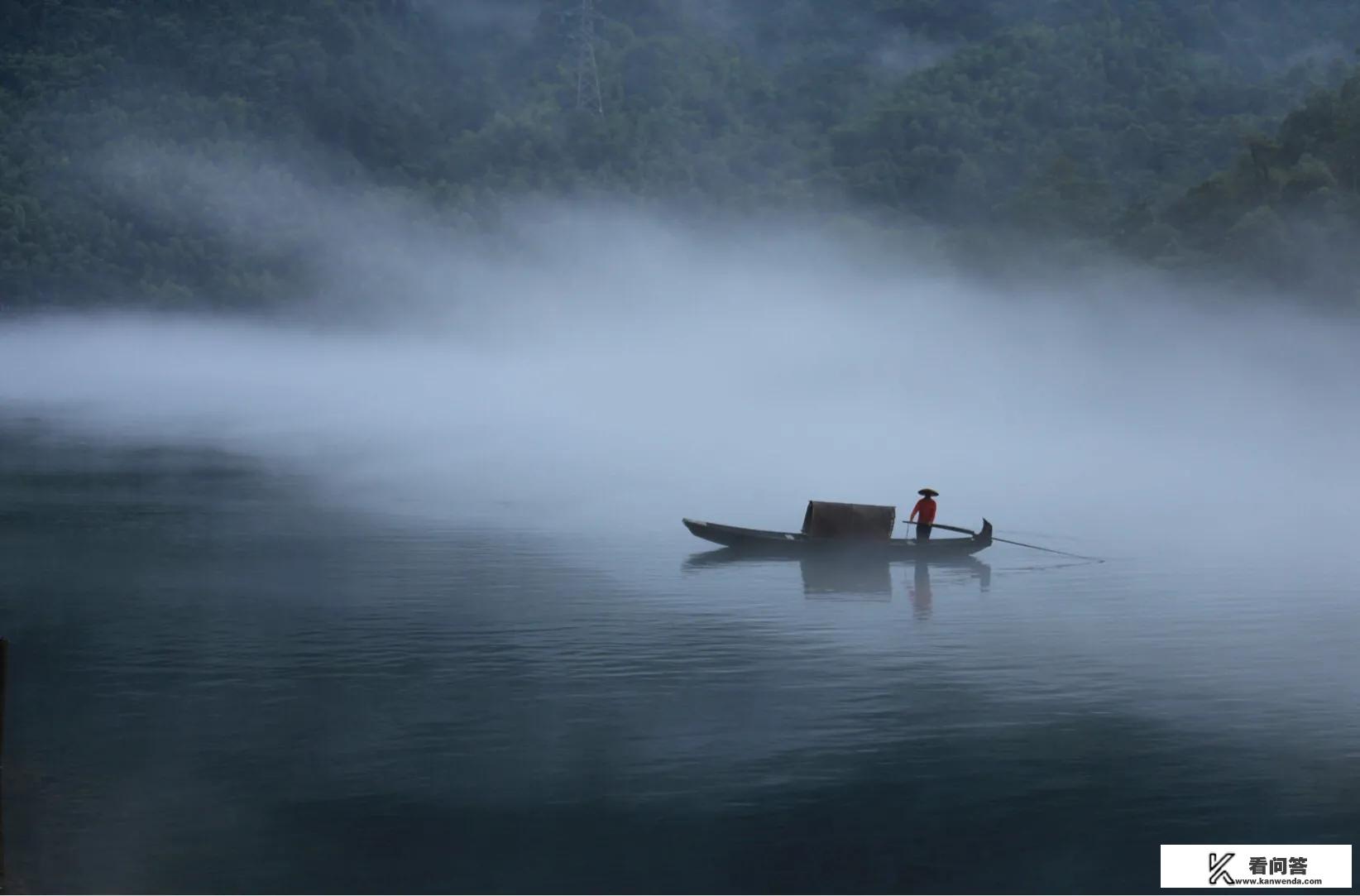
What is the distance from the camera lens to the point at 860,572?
124ft

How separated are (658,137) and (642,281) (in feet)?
72.8

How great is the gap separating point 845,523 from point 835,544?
1.58 feet

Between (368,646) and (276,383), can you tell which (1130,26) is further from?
(368,646)

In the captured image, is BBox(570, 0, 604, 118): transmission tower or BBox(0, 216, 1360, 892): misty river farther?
BBox(570, 0, 604, 118): transmission tower

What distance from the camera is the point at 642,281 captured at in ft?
497

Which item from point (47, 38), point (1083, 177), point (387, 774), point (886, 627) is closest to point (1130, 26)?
point (1083, 177)

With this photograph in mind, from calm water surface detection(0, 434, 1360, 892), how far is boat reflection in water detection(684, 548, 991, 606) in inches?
5.8

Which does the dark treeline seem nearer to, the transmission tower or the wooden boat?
the transmission tower

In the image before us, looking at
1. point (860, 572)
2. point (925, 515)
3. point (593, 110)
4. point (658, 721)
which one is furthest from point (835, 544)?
point (593, 110)

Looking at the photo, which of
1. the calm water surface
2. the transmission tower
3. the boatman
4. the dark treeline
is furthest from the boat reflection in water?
the transmission tower

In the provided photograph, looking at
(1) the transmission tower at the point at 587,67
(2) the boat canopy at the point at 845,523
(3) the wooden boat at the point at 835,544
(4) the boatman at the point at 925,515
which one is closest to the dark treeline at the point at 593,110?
(1) the transmission tower at the point at 587,67

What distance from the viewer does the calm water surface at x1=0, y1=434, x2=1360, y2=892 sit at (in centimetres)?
1917

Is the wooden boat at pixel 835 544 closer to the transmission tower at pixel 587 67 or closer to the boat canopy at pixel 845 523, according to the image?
the boat canopy at pixel 845 523

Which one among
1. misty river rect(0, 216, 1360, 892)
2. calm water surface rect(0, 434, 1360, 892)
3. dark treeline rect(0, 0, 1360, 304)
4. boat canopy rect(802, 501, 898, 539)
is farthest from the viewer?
dark treeline rect(0, 0, 1360, 304)
